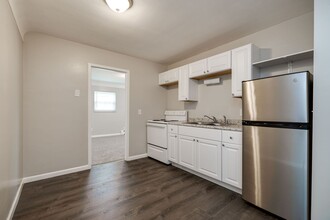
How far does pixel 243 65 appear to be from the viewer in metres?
2.37

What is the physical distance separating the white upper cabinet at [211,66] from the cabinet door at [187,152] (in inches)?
50.2

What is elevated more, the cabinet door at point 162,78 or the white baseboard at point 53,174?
the cabinet door at point 162,78

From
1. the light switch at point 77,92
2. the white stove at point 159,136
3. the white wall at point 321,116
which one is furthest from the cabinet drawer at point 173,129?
the white wall at point 321,116

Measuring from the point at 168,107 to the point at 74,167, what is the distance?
8.36 ft

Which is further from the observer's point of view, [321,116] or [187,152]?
[187,152]

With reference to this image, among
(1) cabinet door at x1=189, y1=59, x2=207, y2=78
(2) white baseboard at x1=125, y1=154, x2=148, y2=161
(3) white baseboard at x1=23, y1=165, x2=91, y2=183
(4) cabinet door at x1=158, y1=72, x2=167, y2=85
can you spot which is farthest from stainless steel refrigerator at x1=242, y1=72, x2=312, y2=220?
(3) white baseboard at x1=23, y1=165, x2=91, y2=183

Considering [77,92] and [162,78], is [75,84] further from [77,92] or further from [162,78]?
[162,78]

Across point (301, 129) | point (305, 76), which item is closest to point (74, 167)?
point (301, 129)

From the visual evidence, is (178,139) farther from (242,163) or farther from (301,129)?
(301,129)

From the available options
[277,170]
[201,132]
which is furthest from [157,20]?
[277,170]

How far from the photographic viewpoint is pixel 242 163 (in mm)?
1972

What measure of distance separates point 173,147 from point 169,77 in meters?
1.69

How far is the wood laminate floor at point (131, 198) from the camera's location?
1.74 metres

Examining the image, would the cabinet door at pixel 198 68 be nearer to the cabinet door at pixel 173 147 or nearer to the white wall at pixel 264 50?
the white wall at pixel 264 50
